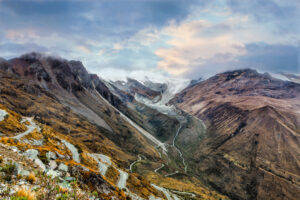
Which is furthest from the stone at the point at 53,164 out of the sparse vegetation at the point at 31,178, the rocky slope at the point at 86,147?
the sparse vegetation at the point at 31,178

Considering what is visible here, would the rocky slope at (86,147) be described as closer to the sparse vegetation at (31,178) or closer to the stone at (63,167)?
the stone at (63,167)

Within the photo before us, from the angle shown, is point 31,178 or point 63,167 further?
point 63,167

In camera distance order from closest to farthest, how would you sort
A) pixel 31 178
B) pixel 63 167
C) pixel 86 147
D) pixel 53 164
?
pixel 31 178
pixel 63 167
pixel 53 164
pixel 86 147

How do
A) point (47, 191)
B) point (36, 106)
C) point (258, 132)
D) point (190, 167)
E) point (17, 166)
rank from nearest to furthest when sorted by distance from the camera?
point (47, 191), point (17, 166), point (36, 106), point (190, 167), point (258, 132)

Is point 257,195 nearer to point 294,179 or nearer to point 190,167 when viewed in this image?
point 294,179

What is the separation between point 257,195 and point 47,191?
17215 centimetres

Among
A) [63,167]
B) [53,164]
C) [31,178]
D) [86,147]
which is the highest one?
[31,178]

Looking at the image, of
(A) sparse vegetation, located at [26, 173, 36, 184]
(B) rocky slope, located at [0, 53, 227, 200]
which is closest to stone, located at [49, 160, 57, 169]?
(B) rocky slope, located at [0, 53, 227, 200]

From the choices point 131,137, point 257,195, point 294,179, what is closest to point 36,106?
point 131,137

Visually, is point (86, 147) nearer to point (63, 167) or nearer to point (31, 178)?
point (63, 167)

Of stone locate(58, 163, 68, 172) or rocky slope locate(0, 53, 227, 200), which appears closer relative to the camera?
stone locate(58, 163, 68, 172)

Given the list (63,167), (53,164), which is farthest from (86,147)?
(63,167)

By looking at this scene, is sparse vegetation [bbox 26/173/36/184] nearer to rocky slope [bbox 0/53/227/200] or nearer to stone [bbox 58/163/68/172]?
rocky slope [bbox 0/53/227/200]

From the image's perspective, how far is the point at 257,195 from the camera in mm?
140125
